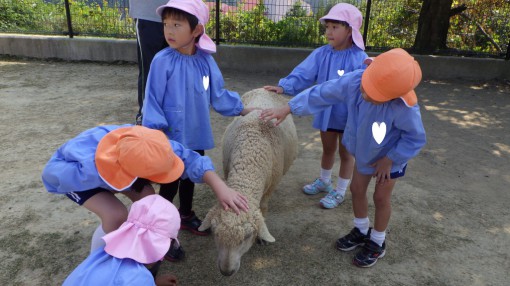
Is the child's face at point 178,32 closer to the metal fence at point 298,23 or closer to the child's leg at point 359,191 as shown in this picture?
the child's leg at point 359,191

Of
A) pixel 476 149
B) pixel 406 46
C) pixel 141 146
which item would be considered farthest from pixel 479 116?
pixel 141 146

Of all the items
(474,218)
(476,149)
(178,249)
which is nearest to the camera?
(178,249)

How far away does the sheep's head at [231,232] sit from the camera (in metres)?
2.29

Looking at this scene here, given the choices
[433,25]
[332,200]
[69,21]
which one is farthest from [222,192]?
[69,21]

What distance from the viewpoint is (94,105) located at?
5.78 metres

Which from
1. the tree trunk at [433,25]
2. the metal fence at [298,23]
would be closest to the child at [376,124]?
the metal fence at [298,23]

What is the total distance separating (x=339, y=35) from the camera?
10.8 ft

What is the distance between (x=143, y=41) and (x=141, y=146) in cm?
262

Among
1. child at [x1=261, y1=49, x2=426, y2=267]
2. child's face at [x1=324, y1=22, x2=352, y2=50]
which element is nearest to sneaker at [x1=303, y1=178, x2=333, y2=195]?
child at [x1=261, y1=49, x2=426, y2=267]

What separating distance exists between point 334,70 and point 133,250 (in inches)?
87.7

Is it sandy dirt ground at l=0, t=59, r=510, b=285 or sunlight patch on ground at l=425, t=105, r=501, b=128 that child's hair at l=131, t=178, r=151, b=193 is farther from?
sunlight patch on ground at l=425, t=105, r=501, b=128

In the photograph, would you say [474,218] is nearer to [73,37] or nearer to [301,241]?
[301,241]

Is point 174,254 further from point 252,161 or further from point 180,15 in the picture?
point 180,15

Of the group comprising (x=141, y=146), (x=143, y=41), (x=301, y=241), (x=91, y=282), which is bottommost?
(x=301, y=241)
